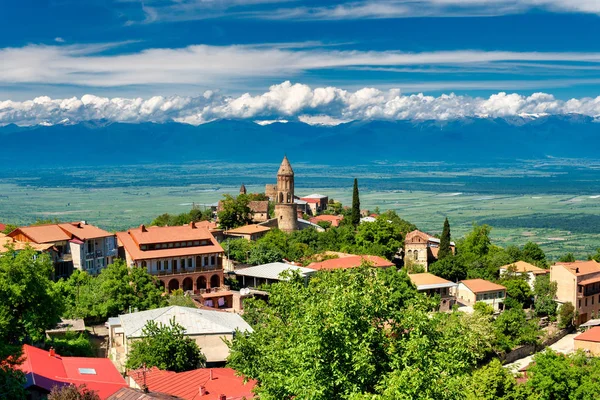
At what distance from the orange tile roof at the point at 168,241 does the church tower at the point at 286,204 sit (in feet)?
66.9

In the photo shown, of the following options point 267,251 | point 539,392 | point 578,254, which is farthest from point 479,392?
point 578,254

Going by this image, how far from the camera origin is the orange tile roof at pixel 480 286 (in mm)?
48625

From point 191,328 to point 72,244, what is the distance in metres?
18.0

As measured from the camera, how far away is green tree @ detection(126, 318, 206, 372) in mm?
26383

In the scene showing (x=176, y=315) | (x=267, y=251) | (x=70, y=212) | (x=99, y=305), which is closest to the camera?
(x=176, y=315)

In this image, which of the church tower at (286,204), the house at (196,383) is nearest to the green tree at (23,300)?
the house at (196,383)

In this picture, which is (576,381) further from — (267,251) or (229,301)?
(267,251)

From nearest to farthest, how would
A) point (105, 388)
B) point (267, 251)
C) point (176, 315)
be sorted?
1. point (105, 388)
2. point (176, 315)
3. point (267, 251)

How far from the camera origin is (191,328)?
29.9 meters

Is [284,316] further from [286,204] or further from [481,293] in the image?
[286,204]

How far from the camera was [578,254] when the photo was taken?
91562 mm

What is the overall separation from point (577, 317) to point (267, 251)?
22.5 meters

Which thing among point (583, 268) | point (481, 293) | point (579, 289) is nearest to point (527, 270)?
point (583, 268)

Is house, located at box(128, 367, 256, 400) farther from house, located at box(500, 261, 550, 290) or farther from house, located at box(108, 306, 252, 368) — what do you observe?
house, located at box(500, 261, 550, 290)
